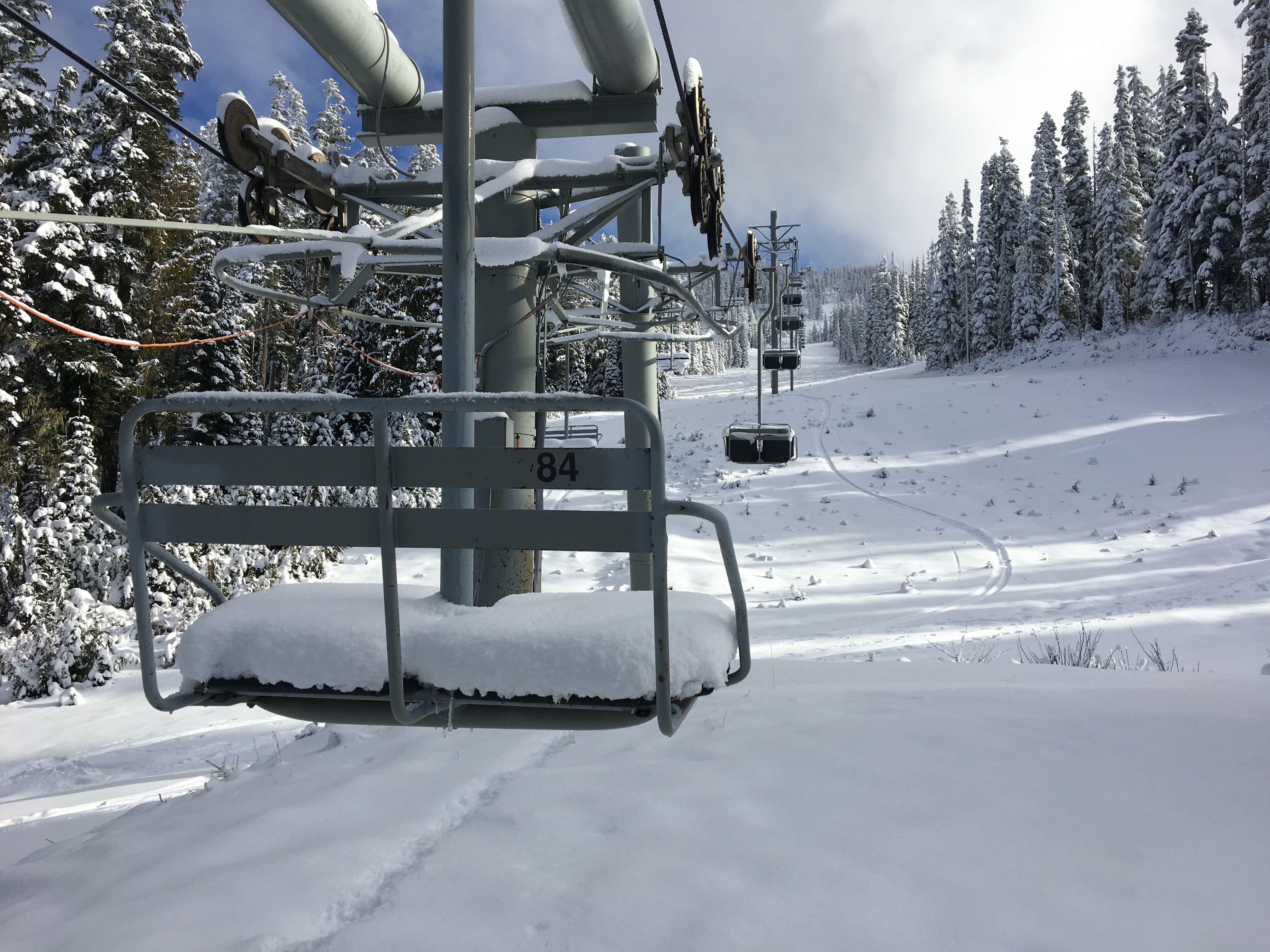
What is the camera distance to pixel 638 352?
28.8ft

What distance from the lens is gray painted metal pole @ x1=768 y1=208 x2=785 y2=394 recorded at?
9.11 metres

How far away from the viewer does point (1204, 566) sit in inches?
484

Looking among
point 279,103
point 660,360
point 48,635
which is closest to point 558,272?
point 660,360

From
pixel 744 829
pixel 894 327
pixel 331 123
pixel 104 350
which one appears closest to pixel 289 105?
pixel 331 123

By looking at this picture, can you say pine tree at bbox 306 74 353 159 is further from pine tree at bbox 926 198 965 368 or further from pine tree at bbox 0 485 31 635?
pine tree at bbox 926 198 965 368

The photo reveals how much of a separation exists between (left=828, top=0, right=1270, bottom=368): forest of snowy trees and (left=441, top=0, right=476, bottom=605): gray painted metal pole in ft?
126

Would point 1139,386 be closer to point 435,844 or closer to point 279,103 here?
point 435,844

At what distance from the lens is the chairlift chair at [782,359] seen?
12.6 meters

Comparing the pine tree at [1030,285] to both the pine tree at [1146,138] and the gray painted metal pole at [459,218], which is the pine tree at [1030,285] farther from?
the gray painted metal pole at [459,218]

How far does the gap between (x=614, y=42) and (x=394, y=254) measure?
220cm

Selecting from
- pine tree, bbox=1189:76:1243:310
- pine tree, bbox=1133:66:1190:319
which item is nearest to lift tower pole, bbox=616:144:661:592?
pine tree, bbox=1189:76:1243:310

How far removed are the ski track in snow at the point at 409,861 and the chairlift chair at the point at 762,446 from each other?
6.04m

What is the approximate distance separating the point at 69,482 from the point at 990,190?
5840cm

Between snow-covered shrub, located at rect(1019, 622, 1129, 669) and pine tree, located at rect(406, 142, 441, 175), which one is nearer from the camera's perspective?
snow-covered shrub, located at rect(1019, 622, 1129, 669)
